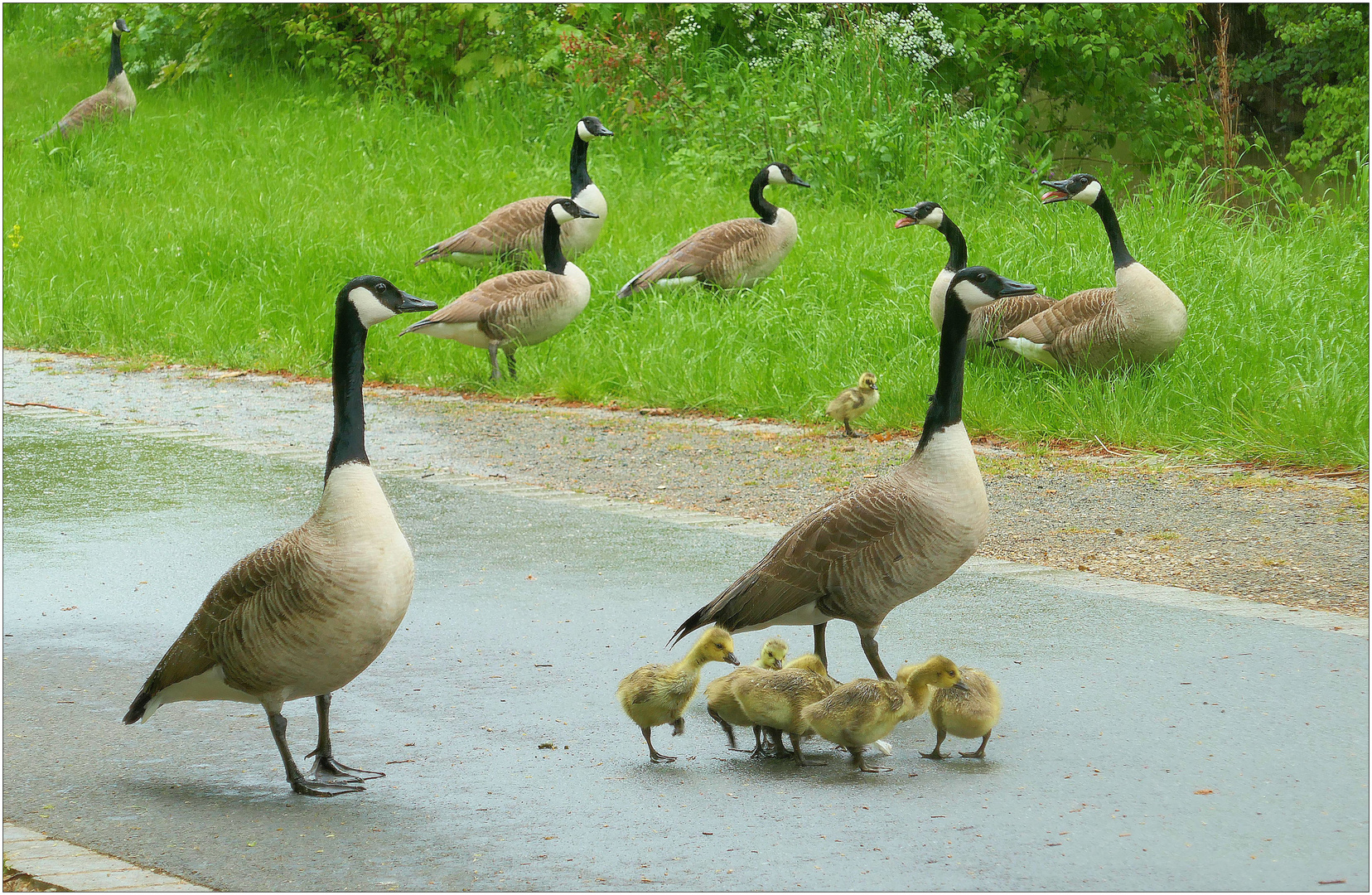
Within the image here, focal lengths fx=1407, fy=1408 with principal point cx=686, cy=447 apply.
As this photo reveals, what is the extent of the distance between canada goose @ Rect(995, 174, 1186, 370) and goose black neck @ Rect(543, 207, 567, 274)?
4.02m

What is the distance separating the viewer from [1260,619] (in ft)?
19.7

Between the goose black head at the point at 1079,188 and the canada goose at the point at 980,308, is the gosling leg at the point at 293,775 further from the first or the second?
the goose black head at the point at 1079,188

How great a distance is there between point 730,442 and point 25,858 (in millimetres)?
6674

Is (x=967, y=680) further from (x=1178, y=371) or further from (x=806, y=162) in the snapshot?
(x=806, y=162)

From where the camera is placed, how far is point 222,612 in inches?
176

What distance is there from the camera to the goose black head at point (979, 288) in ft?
17.5

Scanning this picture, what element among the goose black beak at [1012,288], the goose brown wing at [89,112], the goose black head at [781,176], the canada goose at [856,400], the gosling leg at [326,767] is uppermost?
the goose brown wing at [89,112]

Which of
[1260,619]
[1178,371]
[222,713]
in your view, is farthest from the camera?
[1178,371]

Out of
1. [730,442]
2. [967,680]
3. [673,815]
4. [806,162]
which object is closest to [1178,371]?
[730,442]

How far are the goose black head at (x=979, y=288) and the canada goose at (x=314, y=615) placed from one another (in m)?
2.29

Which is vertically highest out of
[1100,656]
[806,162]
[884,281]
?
[806,162]

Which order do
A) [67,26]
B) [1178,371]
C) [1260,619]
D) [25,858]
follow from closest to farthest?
[25,858]
[1260,619]
[1178,371]
[67,26]

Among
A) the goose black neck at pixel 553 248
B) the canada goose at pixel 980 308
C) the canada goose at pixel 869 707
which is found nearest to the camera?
the canada goose at pixel 869 707

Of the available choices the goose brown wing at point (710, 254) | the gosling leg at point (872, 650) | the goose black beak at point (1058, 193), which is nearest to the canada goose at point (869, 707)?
the gosling leg at point (872, 650)
